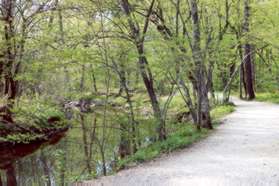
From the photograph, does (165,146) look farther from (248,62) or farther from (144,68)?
(248,62)

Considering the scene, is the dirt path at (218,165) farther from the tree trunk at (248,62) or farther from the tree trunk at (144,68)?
the tree trunk at (248,62)

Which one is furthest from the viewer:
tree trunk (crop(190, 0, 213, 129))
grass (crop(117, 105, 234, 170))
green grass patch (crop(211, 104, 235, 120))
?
green grass patch (crop(211, 104, 235, 120))

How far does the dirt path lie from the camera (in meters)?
6.03

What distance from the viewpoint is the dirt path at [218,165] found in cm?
603

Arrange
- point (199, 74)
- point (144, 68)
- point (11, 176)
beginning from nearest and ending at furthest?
1. point (144, 68)
2. point (11, 176)
3. point (199, 74)

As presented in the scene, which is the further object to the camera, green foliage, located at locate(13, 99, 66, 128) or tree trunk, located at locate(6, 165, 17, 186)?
tree trunk, located at locate(6, 165, 17, 186)

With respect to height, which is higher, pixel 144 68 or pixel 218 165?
pixel 144 68

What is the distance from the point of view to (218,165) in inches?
273

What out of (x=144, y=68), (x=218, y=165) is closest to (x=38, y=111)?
(x=144, y=68)

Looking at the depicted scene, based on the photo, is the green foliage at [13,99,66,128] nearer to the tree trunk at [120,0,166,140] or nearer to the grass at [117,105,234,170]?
the grass at [117,105,234,170]

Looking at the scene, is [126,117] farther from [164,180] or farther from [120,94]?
[164,180]

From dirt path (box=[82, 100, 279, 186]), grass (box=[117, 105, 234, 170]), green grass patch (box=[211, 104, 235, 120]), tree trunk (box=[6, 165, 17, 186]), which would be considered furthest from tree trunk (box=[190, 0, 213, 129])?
tree trunk (box=[6, 165, 17, 186])

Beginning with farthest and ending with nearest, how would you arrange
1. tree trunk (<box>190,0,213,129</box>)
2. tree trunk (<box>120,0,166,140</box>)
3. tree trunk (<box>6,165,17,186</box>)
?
tree trunk (<box>190,0,213,129</box>)
tree trunk (<box>6,165,17,186</box>)
tree trunk (<box>120,0,166,140</box>)

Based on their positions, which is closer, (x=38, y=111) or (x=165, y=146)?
(x=165, y=146)
